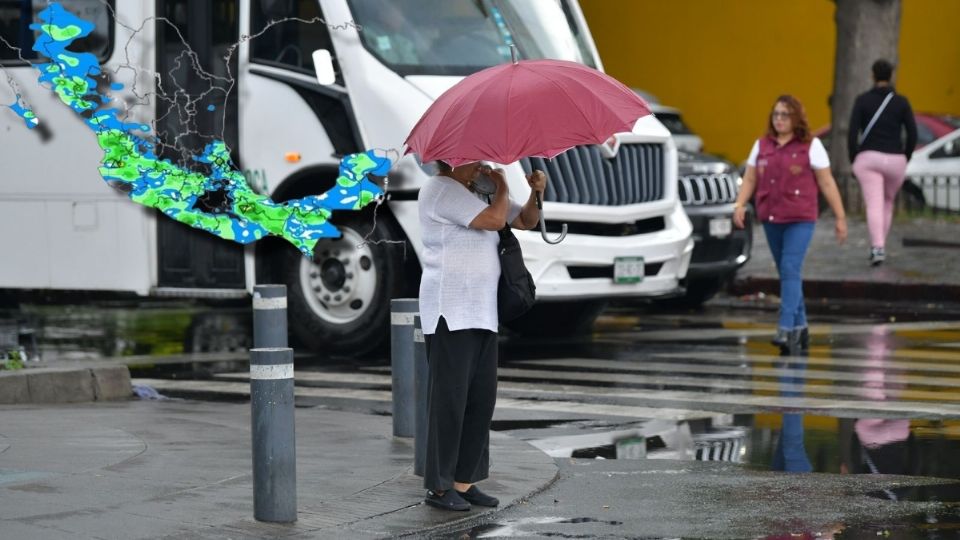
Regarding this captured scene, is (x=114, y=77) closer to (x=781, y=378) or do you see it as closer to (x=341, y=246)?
(x=341, y=246)

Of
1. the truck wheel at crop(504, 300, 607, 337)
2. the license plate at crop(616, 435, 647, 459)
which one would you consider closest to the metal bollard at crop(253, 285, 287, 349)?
the license plate at crop(616, 435, 647, 459)

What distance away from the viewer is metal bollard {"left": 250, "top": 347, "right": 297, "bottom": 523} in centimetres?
722

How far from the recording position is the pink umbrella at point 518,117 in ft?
24.1

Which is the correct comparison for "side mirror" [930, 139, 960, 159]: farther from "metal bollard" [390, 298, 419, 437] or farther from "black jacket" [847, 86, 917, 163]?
"metal bollard" [390, 298, 419, 437]

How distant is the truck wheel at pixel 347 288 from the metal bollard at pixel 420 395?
15.3 feet

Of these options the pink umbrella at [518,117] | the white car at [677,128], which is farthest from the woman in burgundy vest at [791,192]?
the white car at [677,128]

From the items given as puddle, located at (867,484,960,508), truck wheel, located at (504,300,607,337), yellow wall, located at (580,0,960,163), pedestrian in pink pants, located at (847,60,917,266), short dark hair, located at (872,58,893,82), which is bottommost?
puddle, located at (867,484,960,508)

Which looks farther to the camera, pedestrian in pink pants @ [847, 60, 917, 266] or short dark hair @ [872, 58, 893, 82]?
pedestrian in pink pants @ [847, 60, 917, 266]

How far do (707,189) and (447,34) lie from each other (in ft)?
11.2

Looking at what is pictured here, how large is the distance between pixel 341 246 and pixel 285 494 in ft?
20.3

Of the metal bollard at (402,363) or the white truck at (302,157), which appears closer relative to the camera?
the metal bollard at (402,363)

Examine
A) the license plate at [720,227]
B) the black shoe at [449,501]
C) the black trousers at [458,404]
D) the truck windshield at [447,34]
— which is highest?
the truck windshield at [447,34]

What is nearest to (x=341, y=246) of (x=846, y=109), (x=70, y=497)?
(x=70, y=497)
